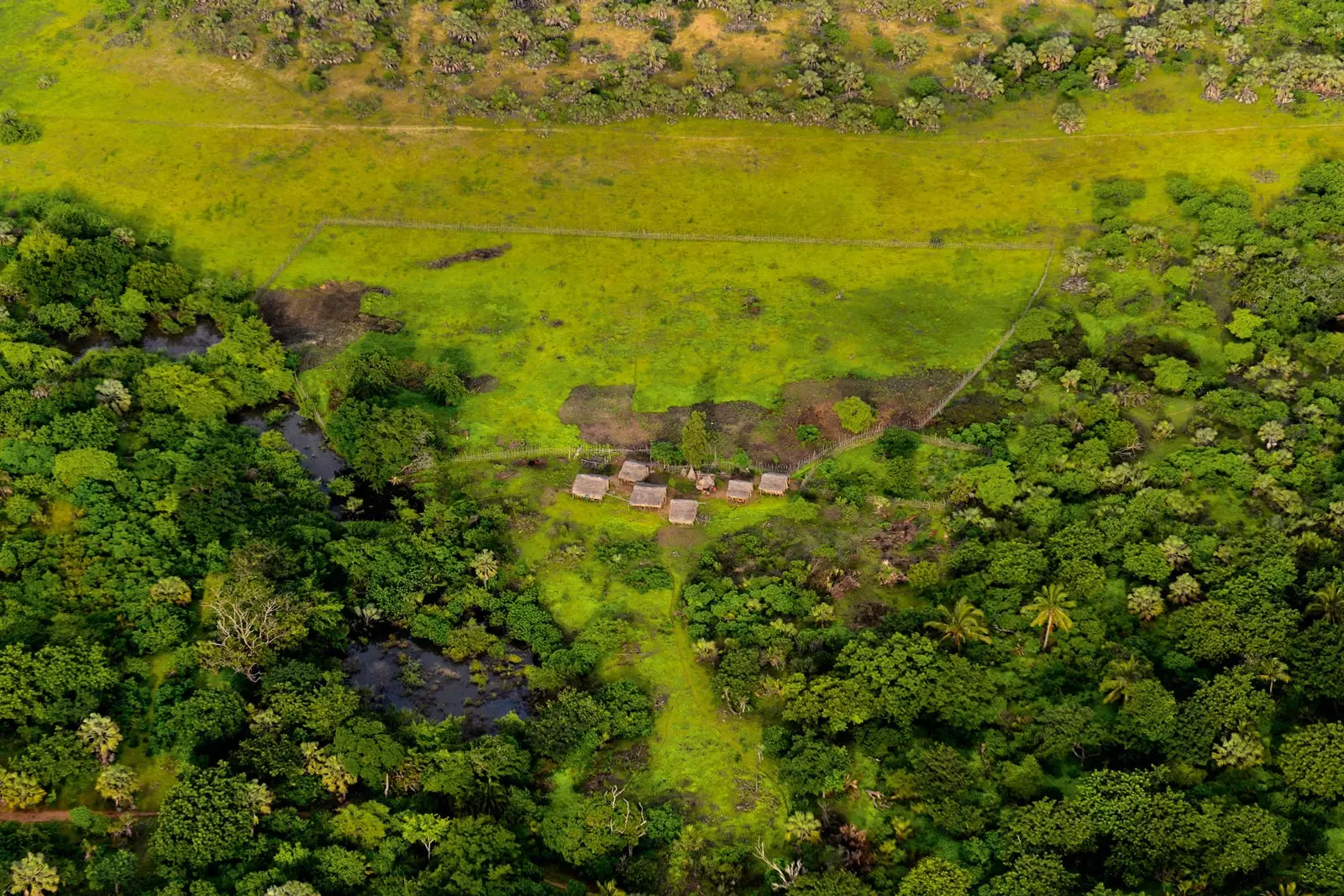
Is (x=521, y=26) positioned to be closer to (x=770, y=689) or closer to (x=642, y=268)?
(x=642, y=268)

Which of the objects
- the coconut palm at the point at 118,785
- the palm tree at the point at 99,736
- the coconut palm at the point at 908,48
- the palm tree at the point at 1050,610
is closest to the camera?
the coconut palm at the point at 118,785

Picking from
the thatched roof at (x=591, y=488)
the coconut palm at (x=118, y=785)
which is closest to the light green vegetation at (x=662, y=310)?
the thatched roof at (x=591, y=488)

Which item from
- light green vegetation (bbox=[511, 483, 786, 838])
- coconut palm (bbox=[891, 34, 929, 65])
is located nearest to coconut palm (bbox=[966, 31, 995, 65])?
coconut palm (bbox=[891, 34, 929, 65])

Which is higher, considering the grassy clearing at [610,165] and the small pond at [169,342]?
the grassy clearing at [610,165]

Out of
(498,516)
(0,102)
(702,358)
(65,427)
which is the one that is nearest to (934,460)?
(702,358)

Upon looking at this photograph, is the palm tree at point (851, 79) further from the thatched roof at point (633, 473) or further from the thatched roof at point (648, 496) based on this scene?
the thatched roof at point (648, 496)

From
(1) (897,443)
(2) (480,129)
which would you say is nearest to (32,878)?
(1) (897,443)

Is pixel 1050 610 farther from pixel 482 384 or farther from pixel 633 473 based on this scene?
pixel 482 384
